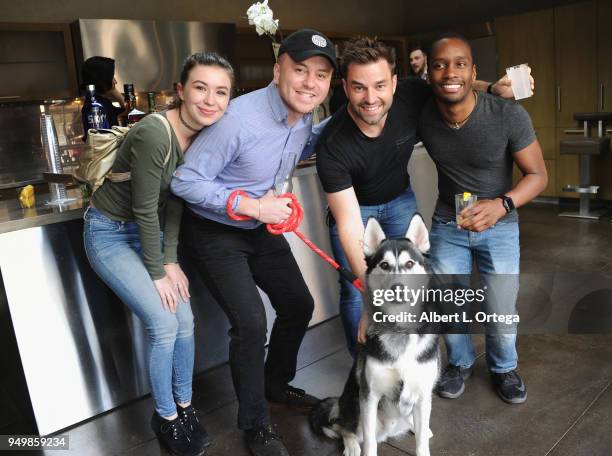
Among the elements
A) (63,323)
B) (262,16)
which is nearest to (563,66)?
(262,16)

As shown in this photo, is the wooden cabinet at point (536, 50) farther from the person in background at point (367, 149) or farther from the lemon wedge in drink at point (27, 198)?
the lemon wedge in drink at point (27, 198)

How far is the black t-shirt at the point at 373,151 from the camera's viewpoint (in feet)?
7.65

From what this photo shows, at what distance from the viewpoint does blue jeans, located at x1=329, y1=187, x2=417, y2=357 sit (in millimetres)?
2602

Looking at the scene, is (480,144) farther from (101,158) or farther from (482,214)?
(101,158)

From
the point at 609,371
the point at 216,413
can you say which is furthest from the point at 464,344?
the point at 216,413

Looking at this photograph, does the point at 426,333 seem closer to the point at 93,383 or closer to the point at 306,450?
the point at 306,450

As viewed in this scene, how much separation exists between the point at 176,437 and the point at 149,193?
1081 mm

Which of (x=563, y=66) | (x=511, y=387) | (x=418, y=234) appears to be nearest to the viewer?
(x=418, y=234)

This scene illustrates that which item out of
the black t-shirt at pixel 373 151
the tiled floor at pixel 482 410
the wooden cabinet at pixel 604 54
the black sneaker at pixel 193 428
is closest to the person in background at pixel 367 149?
the black t-shirt at pixel 373 151

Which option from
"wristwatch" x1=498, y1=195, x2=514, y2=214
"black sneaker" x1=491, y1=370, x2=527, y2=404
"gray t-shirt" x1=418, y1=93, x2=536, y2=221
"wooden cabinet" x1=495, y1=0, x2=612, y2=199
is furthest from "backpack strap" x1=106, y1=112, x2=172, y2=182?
"wooden cabinet" x1=495, y1=0, x2=612, y2=199

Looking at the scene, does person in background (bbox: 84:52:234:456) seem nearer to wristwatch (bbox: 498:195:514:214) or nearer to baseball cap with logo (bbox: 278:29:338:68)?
baseball cap with logo (bbox: 278:29:338:68)

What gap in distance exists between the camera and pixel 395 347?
6.41ft

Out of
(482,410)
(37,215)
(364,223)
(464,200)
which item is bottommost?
(482,410)

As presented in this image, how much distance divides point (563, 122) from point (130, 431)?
6.46 m
